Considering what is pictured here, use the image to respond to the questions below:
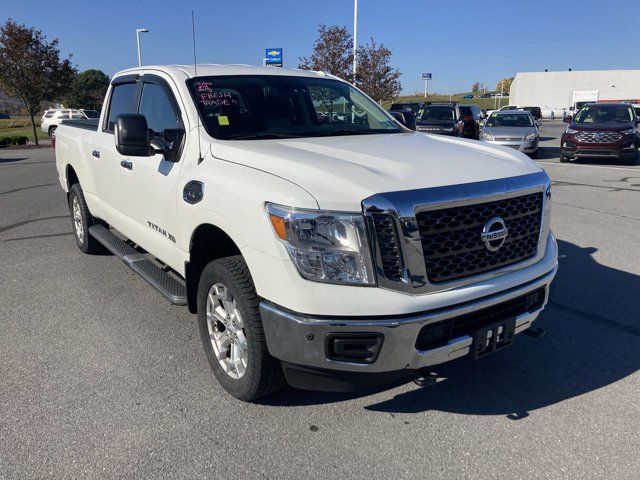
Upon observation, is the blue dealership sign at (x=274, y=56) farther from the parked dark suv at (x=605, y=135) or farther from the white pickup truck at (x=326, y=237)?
the white pickup truck at (x=326, y=237)

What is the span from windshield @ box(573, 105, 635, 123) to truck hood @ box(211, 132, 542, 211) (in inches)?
565

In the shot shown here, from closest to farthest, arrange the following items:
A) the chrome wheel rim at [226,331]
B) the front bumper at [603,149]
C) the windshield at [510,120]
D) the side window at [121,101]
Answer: the chrome wheel rim at [226,331], the side window at [121,101], the front bumper at [603,149], the windshield at [510,120]

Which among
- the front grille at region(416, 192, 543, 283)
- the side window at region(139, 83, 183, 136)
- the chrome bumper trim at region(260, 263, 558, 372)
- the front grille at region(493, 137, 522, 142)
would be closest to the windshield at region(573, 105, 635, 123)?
the front grille at region(493, 137, 522, 142)

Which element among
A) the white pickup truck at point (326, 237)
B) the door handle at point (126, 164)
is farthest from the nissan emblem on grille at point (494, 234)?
the door handle at point (126, 164)

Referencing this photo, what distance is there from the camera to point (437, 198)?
2504mm

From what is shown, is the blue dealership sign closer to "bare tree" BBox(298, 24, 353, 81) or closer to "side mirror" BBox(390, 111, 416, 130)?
"bare tree" BBox(298, 24, 353, 81)

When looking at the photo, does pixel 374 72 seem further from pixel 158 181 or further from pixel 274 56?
pixel 158 181

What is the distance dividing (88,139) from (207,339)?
3.06 m

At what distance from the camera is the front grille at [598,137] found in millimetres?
14648

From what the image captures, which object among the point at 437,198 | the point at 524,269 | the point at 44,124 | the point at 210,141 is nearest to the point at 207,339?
the point at 210,141

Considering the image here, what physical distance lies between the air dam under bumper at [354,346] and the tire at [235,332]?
0.16 m

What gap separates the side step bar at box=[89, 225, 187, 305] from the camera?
3593 millimetres

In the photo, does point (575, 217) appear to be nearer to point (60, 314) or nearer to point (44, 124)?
point (60, 314)

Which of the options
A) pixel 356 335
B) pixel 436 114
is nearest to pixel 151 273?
pixel 356 335
